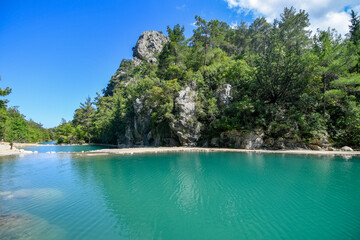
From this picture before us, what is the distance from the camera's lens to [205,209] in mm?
6617

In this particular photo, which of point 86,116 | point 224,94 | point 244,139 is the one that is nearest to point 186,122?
point 224,94

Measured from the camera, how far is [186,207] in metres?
6.86

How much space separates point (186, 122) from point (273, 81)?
1568 cm

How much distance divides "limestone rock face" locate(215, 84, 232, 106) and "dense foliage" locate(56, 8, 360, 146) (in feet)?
Answer: 2.55

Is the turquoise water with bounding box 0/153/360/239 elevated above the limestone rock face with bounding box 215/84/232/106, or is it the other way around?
the limestone rock face with bounding box 215/84/232/106

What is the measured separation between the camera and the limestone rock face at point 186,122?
30250 millimetres

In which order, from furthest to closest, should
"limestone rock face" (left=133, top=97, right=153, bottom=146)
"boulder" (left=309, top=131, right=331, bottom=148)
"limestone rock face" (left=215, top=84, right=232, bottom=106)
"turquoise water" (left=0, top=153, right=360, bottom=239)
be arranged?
"limestone rock face" (left=133, top=97, right=153, bottom=146)
"limestone rock face" (left=215, top=84, right=232, bottom=106)
"boulder" (left=309, top=131, right=331, bottom=148)
"turquoise water" (left=0, top=153, right=360, bottom=239)

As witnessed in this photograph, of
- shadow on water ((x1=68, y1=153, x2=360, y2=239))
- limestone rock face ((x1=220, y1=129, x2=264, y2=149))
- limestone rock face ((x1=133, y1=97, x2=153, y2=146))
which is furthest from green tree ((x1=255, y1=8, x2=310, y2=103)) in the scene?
limestone rock face ((x1=133, y1=97, x2=153, y2=146))

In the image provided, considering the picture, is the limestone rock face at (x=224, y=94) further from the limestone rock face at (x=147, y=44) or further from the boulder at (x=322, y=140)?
the limestone rock face at (x=147, y=44)

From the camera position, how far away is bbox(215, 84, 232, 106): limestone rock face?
30203 mm

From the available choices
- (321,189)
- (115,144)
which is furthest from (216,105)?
(115,144)

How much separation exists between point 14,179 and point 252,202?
50.1 ft

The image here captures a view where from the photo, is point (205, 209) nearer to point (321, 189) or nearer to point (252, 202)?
point (252, 202)

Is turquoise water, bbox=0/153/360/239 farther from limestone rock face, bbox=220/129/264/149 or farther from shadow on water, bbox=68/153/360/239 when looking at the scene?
limestone rock face, bbox=220/129/264/149
